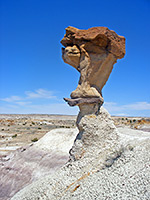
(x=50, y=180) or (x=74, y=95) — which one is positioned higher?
(x=74, y=95)

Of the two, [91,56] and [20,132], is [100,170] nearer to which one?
[91,56]

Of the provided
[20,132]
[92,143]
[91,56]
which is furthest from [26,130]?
[91,56]

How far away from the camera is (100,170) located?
6.41 metres

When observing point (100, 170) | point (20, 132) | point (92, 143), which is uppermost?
point (92, 143)

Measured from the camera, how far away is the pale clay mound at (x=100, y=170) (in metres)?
5.22

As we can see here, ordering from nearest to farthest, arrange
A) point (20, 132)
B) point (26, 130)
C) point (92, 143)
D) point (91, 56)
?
point (92, 143)
point (91, 56)
point (20, 132)
point (26, 130)

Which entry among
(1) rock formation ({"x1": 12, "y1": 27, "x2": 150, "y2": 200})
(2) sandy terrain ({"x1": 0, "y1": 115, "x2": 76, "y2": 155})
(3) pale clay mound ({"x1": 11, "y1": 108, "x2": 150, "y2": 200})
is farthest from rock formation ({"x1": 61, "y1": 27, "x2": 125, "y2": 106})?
(2) sandy terrain ({"x1": 0, "y1": 115, "x2": 76, "y2": 155})

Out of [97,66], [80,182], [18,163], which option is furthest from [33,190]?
[18,163]

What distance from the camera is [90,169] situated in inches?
256

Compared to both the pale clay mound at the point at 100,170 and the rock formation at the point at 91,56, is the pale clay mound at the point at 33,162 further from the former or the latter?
the rock formation at the point at 91,56

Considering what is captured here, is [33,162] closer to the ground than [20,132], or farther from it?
farther from it

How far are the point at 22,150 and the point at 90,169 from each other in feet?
27.8

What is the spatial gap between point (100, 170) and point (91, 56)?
3.68 m

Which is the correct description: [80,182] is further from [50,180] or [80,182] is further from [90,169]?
[50,180]
